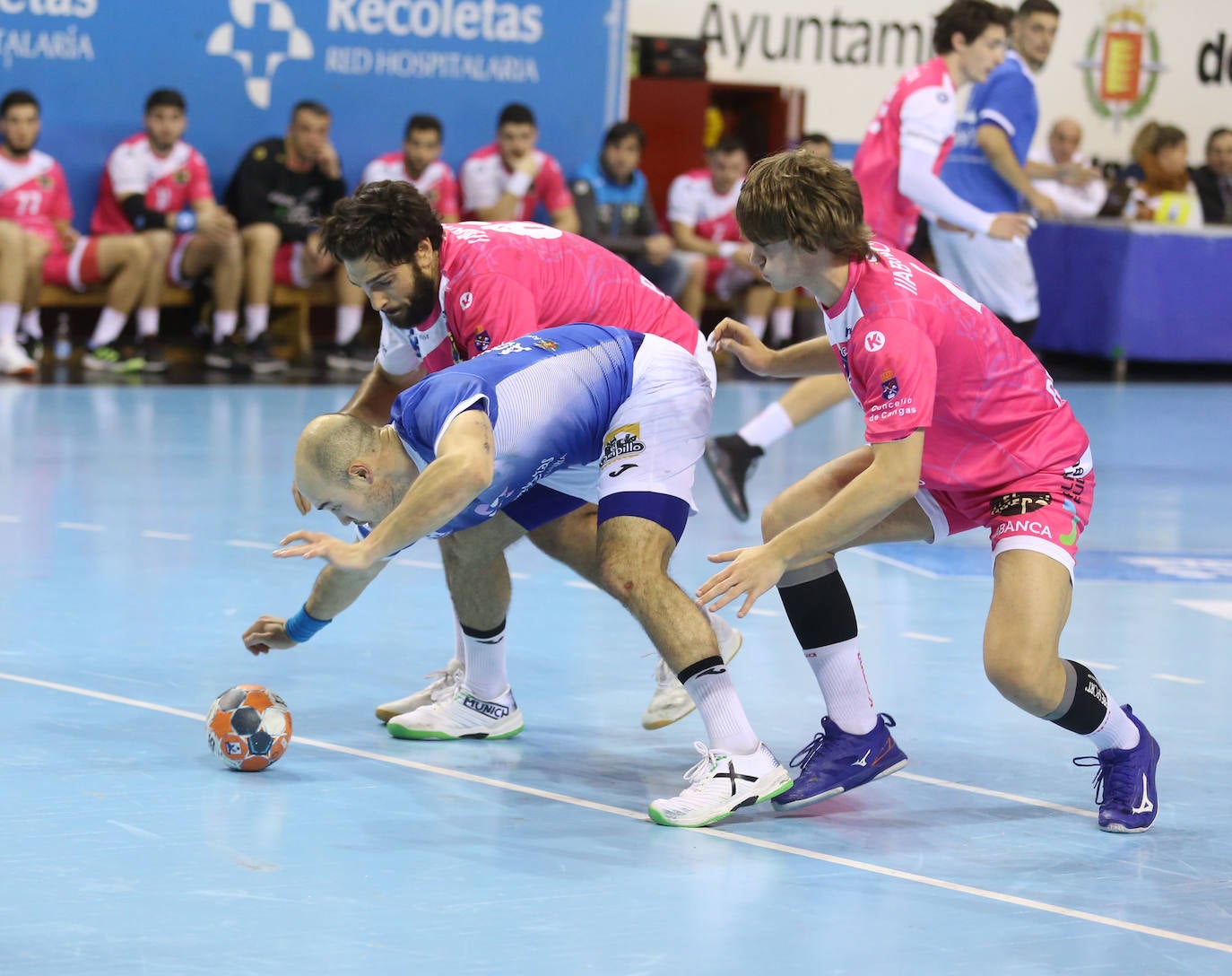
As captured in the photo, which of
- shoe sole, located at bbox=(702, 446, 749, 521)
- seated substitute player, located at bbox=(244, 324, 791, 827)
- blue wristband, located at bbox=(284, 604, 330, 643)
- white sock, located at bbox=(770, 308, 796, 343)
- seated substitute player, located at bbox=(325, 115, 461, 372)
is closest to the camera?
seated substitute player, located at bbox=(244, 324, 791, 827)

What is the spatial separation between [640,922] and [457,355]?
190cm

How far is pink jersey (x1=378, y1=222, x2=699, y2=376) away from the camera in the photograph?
16.1 feet

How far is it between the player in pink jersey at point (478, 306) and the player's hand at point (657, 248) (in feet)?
28.3

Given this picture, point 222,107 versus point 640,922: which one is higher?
point 222,107

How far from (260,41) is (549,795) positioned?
Result: 1038 cm

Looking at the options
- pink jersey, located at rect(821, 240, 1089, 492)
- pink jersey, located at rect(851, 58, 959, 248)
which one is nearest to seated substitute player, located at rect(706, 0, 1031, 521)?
pink jersey, located at rect(851, 58, 959, 248)

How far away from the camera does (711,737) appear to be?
4.36m

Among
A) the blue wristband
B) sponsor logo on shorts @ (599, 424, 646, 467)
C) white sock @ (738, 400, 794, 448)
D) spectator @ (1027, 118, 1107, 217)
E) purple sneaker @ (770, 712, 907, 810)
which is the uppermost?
spectator @ (1027, 118, 1107, 217)

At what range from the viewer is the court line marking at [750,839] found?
3.73 metres

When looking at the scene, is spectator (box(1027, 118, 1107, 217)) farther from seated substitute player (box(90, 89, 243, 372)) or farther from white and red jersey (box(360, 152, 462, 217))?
seated substitute player (box(90, 89, 243, 372))

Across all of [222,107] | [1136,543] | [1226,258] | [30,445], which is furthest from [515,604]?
[1226,258]

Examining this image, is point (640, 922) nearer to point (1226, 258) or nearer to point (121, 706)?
point (121, 706)

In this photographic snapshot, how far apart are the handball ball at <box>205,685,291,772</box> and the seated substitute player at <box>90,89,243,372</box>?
8.35 m

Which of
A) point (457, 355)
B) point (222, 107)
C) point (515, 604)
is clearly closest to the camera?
point (457, 355)
